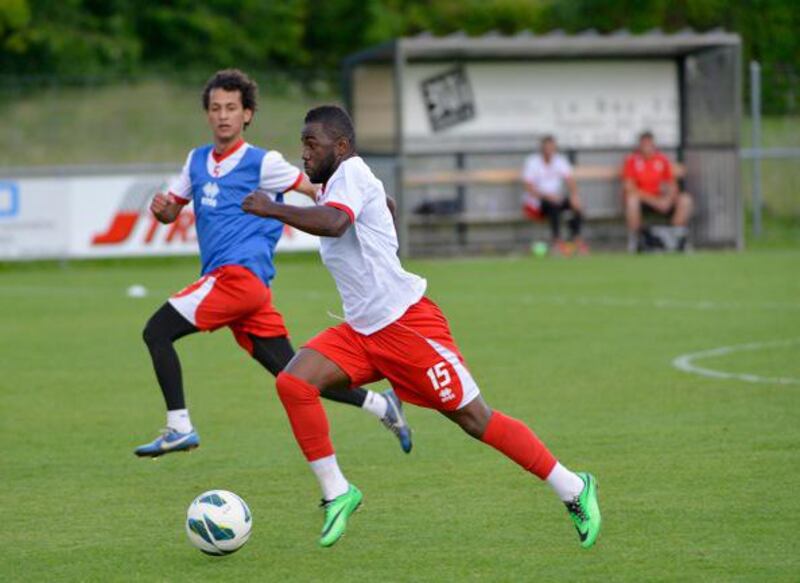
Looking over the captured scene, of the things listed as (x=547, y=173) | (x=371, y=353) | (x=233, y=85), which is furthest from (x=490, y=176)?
(x=371, y=353)

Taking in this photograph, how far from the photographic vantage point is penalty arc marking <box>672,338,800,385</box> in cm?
1111

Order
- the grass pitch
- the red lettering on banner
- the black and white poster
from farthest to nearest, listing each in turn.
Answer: the black and white poster, the red lettering on banner, the grass pitch

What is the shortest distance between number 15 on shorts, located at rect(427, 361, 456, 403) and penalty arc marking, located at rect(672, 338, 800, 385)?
504 centimetres

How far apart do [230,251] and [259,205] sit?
2481 mm

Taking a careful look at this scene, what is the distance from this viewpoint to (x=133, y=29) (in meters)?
37.9

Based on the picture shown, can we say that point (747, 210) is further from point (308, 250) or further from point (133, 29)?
point (133, 29)

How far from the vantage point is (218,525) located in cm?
634

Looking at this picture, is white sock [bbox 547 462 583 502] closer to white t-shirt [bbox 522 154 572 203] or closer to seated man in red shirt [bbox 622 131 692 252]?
→ white t-shirt [bbox 522 154 572 203]

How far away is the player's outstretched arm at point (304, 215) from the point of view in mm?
6168

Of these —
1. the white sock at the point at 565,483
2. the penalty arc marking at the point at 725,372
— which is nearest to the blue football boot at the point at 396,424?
the white sock at the point at 565,483

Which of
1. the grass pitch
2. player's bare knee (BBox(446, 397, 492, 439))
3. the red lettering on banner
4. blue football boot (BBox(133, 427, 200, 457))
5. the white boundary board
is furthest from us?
the white boundary board

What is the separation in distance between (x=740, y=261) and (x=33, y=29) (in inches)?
741

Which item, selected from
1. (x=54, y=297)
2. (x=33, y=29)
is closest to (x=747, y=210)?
(x=54, y=297)

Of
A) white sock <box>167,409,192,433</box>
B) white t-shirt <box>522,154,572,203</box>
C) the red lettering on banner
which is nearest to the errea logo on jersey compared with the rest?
white sock <box>167,409,192,433</box>
